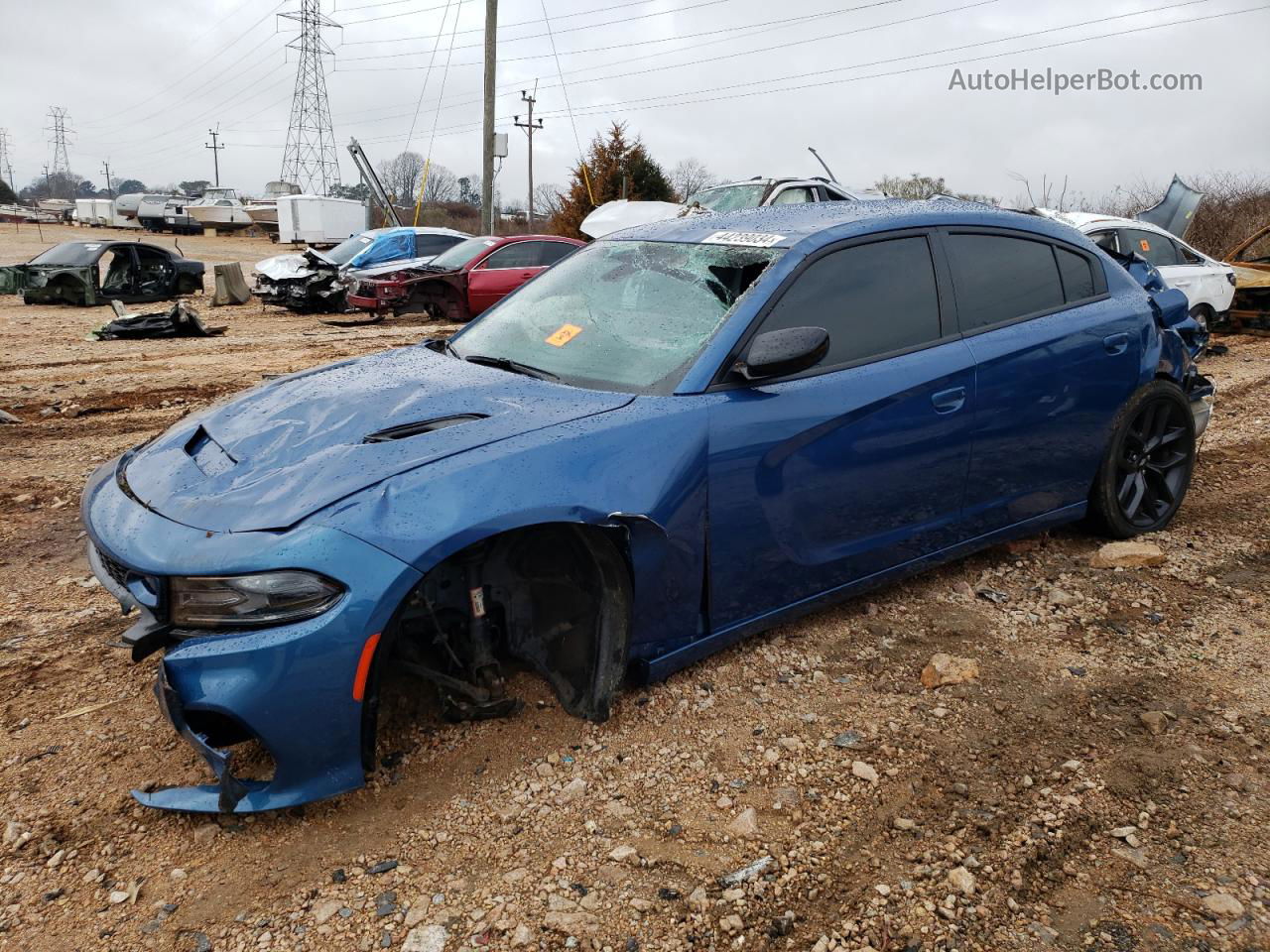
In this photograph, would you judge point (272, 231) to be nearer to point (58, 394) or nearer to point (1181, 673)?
point (58, 394)

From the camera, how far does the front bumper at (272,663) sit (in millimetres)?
2178

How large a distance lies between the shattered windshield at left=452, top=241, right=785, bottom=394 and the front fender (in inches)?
9.9

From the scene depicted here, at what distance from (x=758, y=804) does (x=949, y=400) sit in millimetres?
1652

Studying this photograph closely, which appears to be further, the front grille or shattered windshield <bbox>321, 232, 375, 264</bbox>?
shattered windshield <bbox>321, 232, 375, 264</bbox>

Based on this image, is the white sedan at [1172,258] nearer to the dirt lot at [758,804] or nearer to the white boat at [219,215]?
the dirt lot at [758,804]

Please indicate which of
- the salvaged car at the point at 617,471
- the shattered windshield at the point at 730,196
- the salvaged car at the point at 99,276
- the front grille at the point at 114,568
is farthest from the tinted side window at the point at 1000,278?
the salvaged car at the point at 99,276

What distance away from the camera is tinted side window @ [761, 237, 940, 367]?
3.14 metres

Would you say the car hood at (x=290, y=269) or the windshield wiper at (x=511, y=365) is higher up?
the car hood at (x=290, y=269)

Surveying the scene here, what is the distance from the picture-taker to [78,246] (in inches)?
648

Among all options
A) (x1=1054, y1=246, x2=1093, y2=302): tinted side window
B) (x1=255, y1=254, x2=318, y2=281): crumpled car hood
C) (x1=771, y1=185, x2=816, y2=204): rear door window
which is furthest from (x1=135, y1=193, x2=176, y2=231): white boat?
(x1=1054, y1=246, x2=1093, y2=302): tinted side window

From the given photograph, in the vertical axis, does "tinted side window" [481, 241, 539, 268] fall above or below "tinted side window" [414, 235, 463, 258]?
below

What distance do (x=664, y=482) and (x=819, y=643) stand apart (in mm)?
1130

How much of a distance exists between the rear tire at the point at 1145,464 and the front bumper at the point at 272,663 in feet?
10.8

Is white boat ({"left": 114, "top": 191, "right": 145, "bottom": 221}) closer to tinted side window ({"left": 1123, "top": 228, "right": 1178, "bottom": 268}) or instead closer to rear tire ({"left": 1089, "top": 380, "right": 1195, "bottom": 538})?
tinted side window ({"left": 1123, "top": 228, "right": 1178, "bottom": 268})
